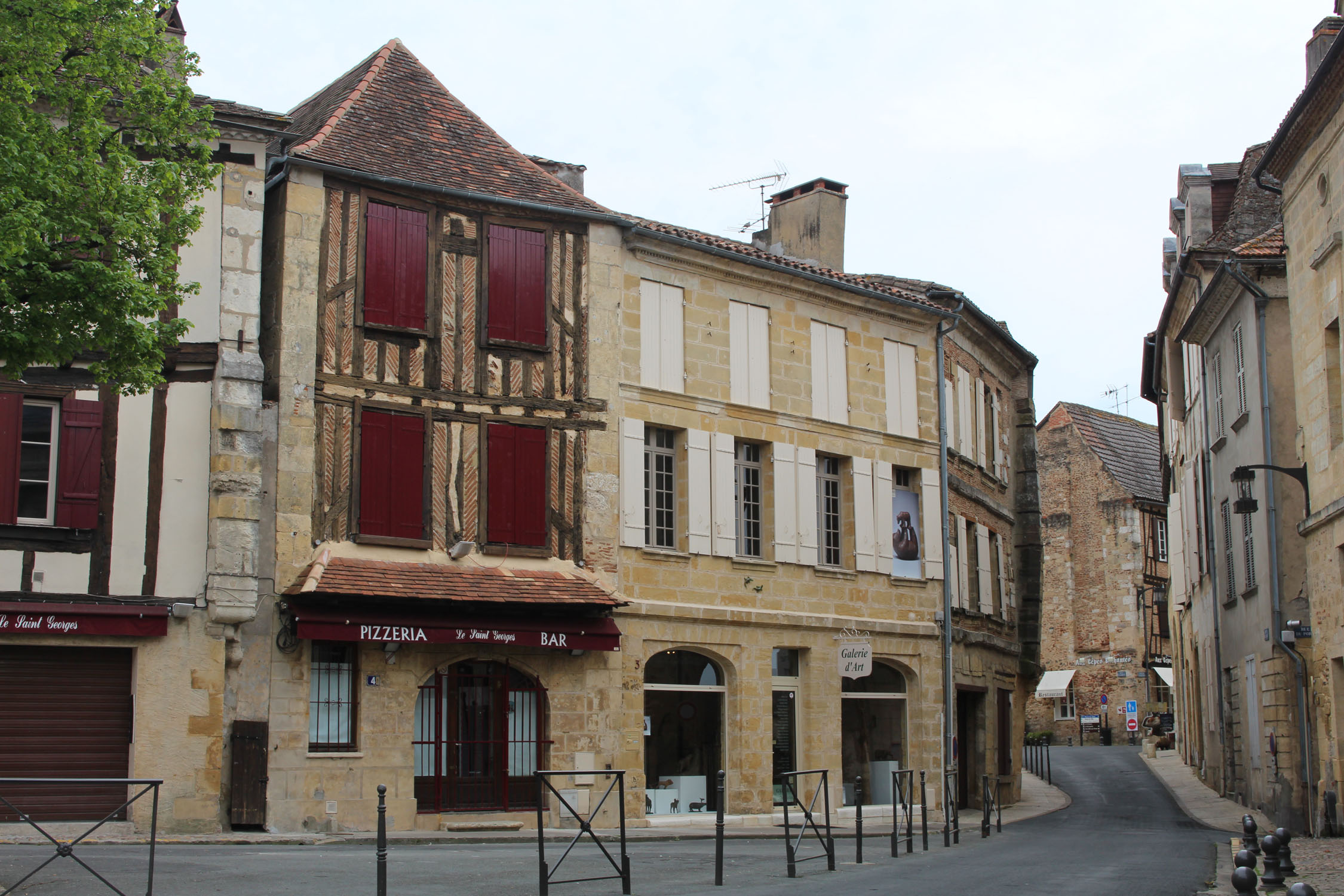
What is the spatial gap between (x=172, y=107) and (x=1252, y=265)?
14.2m

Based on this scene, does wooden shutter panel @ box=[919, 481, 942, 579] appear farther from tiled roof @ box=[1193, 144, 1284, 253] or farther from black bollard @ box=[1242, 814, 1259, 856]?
black bollard @ box=[1242, 814, 1259, 856]

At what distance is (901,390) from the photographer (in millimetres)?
23312

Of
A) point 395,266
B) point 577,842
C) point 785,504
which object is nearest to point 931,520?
point 785,504

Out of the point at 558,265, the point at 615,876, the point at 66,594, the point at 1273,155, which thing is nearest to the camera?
the point at 615,876

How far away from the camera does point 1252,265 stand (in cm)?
1994

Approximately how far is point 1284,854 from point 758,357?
1147 centimetres

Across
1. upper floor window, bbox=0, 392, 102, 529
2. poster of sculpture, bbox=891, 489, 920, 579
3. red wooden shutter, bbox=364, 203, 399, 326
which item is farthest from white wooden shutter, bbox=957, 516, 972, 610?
upper floor window, bbox=0, 392, 102, 529

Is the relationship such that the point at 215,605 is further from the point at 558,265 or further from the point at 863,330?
the point at 863,330

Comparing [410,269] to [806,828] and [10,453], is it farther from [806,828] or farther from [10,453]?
[806,828]

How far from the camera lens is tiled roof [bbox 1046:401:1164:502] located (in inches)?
1906

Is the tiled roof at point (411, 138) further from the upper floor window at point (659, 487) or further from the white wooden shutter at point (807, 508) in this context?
the white wooden shutter at point (807, 508)

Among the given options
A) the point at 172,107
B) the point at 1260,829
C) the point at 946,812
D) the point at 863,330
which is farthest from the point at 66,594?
the point at 1260,829

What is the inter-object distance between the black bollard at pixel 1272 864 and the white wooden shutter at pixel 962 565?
13479mm

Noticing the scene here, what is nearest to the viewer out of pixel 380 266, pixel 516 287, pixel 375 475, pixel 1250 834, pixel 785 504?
pixel 1250 834
